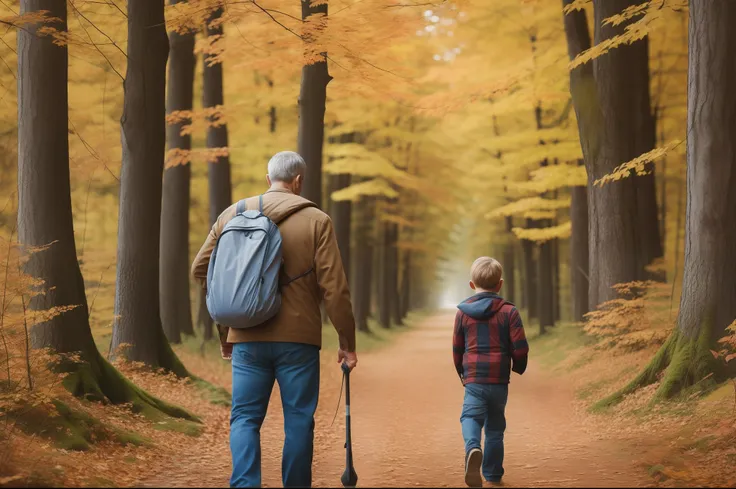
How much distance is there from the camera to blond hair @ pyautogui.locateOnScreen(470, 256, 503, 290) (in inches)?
216

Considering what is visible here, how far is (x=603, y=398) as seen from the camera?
9453 millimetres

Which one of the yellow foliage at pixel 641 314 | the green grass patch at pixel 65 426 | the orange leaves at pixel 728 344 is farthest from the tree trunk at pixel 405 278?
the green grass patch at pixel 65 426

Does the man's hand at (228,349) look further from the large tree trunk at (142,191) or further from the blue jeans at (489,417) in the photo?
the large tree trunk at (142,191)

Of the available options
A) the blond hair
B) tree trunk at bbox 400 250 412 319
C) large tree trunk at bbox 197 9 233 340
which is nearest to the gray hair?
the blond hair

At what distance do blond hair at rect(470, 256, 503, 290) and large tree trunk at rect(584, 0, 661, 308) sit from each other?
23.1ft

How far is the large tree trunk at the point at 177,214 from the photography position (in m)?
14.7

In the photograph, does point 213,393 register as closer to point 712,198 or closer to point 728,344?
point 728,344

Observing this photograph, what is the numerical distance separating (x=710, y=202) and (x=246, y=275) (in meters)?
5.71

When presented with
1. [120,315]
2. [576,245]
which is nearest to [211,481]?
[120,315]

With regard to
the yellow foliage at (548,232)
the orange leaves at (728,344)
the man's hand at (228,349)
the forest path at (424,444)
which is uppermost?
the yellow foliage at (548,232)

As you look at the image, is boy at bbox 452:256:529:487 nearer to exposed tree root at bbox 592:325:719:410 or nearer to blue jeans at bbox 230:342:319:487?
blue jeans at bbox 230:342:319:487

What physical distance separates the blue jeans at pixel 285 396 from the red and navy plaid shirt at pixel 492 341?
1.50 metres

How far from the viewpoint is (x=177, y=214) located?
15375 millimetres

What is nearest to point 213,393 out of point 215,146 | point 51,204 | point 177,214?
point 51,204
